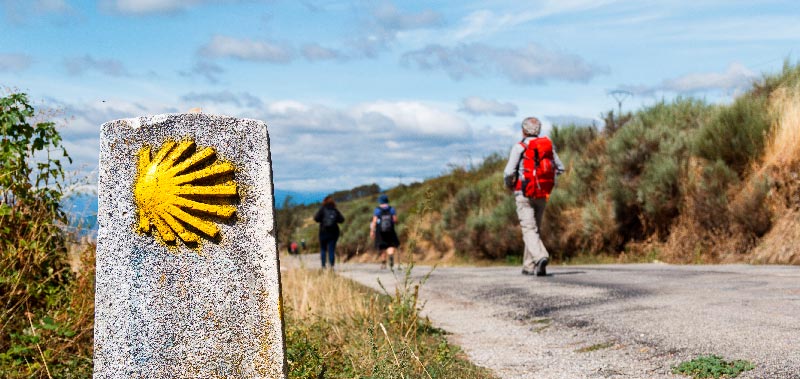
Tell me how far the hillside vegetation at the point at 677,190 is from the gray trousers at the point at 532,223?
1.56 m

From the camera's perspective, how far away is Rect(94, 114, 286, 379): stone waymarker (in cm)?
376


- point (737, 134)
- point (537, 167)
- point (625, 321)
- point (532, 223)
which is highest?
point (737, 134)

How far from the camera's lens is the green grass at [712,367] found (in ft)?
16.3

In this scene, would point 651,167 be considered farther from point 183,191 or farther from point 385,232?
point 183,191

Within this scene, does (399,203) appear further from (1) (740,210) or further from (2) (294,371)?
(2) (294,371)

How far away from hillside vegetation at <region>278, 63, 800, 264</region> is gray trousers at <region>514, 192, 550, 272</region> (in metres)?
1.56

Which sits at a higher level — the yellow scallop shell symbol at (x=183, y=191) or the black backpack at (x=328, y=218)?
the black backpack at (x=328, y=218)

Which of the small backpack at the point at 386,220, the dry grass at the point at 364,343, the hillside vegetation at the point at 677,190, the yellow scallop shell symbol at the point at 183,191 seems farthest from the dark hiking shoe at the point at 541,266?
the yellow scallop shell symbol at the point at 183,191

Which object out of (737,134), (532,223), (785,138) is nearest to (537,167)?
(532,223)

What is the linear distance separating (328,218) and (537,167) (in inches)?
242

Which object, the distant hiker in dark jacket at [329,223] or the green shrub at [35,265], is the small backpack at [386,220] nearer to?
the distant hiker in dark jacket at [329,223]

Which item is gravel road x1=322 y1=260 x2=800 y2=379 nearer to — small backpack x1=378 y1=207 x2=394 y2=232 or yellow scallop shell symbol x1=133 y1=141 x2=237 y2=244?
yellow scallop shell symbol x1=133 y1=141 x2=237 y2=244

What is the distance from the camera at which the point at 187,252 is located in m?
3.78

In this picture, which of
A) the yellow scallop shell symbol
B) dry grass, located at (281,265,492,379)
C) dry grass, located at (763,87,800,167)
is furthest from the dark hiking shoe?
the yellow scallop shell symbol
